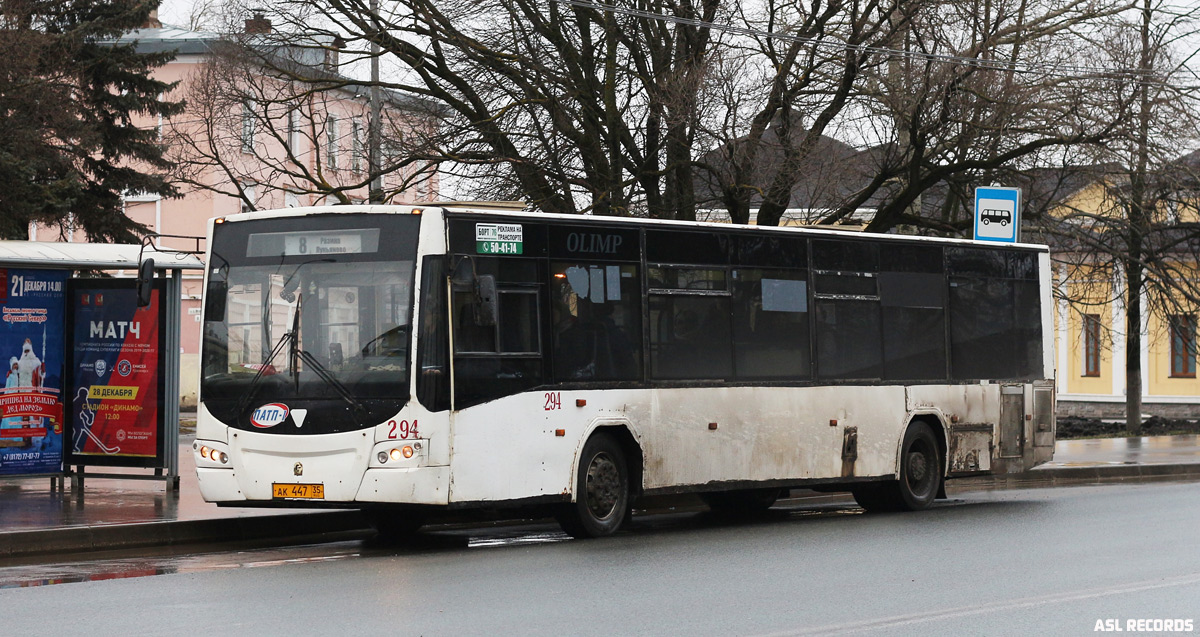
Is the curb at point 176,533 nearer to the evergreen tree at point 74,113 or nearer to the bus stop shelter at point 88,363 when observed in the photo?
the bus stop shelter at point 88,363

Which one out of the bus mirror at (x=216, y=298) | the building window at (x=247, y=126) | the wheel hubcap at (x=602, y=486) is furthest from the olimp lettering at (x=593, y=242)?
the building window at (x=247, y=126)

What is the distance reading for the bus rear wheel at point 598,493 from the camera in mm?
14266

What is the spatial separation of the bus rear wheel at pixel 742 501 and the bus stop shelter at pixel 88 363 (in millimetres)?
6157

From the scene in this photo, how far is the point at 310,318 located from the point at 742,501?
22.5 ft

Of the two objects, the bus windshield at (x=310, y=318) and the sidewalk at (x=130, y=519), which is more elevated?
the bus windshield at (x=310, y=318)

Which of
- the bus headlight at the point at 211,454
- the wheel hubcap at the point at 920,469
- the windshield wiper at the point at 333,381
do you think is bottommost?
the wheel hubcap at the point at 920,469

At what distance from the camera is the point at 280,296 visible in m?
13.6

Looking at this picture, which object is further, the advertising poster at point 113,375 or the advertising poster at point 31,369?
the advertising poster at point 113,375

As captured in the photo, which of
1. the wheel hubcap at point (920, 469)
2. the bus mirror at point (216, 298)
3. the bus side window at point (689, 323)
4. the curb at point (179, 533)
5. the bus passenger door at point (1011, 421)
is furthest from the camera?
the bus passenger door at point (1011, 421)

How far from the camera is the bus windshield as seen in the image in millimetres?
13211

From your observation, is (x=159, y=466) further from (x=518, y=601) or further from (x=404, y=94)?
(x=404, y=94)

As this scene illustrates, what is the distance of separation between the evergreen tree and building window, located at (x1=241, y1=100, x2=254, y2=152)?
3.29 m

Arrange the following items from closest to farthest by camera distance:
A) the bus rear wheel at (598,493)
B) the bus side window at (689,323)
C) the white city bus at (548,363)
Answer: the white city bus at (548,363)
the bus rear wheel at (598,493)
the bus side window at (689,323)

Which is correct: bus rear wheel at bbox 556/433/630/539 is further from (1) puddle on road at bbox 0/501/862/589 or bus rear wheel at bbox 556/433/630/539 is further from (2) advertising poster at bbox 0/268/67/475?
(2) advertising poster at bbox 0/268/67/475
